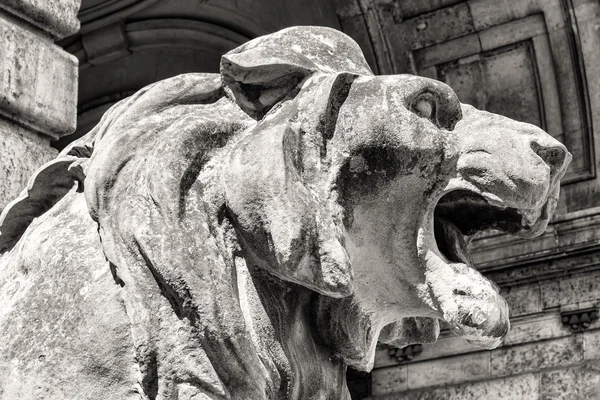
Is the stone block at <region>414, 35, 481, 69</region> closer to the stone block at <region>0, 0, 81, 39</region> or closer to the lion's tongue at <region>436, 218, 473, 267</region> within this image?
the stone block at <region>0, 0, 81, 39</region>

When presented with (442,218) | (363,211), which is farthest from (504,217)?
(363,211)

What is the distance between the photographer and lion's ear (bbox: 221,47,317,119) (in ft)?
5.69

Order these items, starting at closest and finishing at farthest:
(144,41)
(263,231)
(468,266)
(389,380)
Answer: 1. (263,231)
2. (468,266)
3. (389,380)
4. (144,41)

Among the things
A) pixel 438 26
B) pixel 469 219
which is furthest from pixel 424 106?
pixel 438 26

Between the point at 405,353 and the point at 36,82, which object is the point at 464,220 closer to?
the point at 36,82

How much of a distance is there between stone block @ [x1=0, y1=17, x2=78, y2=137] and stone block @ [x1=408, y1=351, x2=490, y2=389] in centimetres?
398

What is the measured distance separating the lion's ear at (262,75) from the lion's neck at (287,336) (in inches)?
9.1

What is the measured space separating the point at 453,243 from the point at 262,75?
1.11ft

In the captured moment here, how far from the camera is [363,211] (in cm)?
171

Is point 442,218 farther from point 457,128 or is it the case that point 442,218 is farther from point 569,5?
point 569,5

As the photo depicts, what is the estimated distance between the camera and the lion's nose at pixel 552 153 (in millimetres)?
1732

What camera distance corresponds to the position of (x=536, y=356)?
21.5ft

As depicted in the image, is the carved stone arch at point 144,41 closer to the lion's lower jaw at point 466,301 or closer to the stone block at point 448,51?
the stone block at point 448,51

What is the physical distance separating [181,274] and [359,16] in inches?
221
